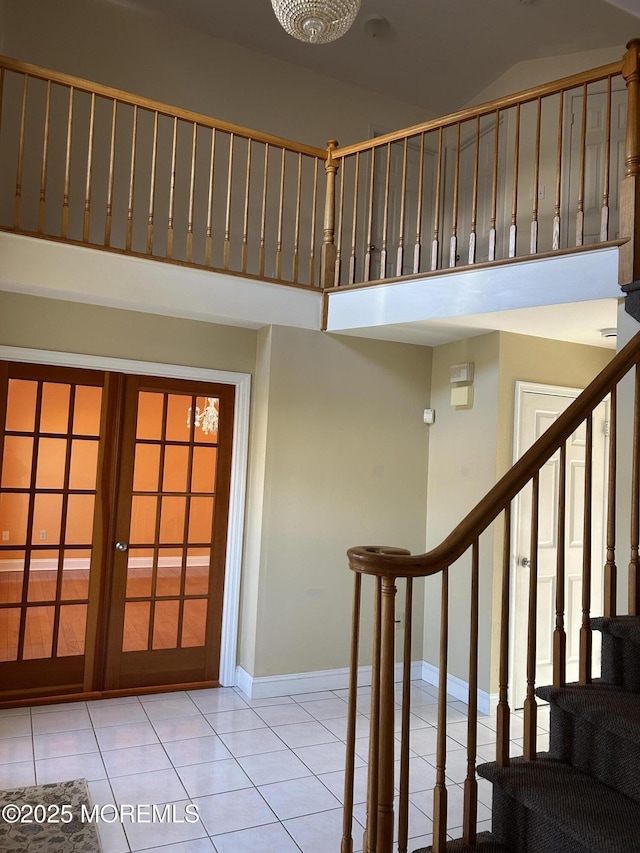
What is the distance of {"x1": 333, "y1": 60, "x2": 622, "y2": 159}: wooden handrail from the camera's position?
10.2ft

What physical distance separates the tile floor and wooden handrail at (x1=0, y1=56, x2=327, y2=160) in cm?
366

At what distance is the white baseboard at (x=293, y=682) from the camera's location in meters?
4.29

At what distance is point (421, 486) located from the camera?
16.1 feet

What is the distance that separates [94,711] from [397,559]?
9.90ft

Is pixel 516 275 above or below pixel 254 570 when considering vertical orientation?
above

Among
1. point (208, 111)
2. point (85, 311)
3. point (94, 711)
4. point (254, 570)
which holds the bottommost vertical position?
point (94, 711)

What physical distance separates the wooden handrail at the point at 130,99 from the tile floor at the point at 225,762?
144 inches

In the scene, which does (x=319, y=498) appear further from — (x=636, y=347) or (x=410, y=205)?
(x=410, y=205)

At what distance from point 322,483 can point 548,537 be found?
1.64 m

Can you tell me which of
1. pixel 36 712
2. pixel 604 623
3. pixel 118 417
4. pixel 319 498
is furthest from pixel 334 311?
pixel 36 712

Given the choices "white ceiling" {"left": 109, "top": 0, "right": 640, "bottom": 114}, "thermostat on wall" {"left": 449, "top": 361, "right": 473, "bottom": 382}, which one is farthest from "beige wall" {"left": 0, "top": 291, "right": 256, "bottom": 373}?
"white ceiling" {"left": 109, "top": 0, "right": 640, "bottom": 114}

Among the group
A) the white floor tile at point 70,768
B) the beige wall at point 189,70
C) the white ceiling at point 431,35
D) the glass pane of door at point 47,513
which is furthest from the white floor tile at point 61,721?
the white ceiling at point 431,35

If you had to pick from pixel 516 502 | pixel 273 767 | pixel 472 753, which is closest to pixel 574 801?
pixel 472 753

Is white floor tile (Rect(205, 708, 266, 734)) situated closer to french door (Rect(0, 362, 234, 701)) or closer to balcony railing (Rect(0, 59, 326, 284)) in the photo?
french door (Rect(0, 362, 234, 701))
